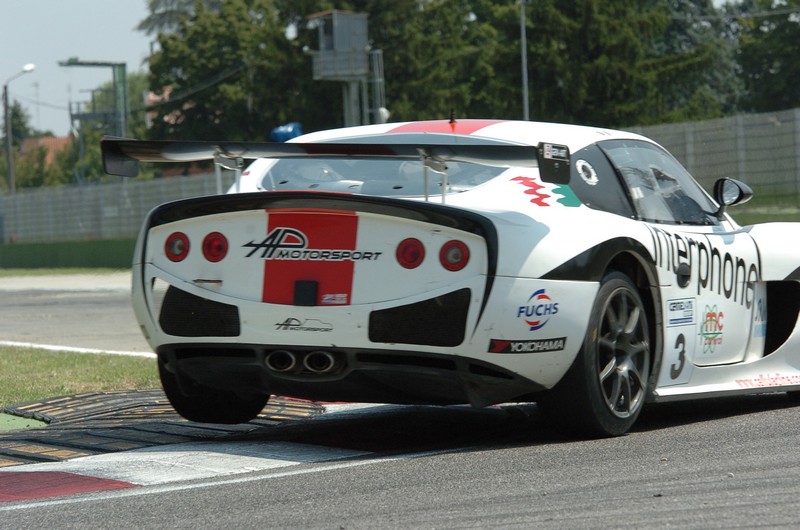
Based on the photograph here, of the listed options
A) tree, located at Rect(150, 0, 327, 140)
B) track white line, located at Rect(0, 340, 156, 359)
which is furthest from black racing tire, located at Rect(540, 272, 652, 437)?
tree, located at Rect(150, 0, 327, 140)

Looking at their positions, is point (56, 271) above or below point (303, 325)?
below

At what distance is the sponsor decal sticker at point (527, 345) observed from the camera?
5.76 meters

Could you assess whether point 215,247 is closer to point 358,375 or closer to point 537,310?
point 358,375

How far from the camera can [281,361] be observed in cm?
617

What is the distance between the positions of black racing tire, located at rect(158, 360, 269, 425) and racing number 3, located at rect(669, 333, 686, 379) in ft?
6.39

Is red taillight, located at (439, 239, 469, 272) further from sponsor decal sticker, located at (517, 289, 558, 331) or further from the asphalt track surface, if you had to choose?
the asphalt track surface

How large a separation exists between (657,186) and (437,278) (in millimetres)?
1653

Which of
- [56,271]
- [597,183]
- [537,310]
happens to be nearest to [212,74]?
[56,271]

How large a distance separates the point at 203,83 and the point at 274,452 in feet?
262

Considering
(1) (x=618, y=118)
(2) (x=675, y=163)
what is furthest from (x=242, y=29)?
(2) (x=675, y=163)

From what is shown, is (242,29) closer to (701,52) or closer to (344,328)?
(701,52)

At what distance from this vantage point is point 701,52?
66438mm

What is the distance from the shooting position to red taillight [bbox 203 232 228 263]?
244 inches

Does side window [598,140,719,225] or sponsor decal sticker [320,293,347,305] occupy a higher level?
side window [598,140,719,225]
